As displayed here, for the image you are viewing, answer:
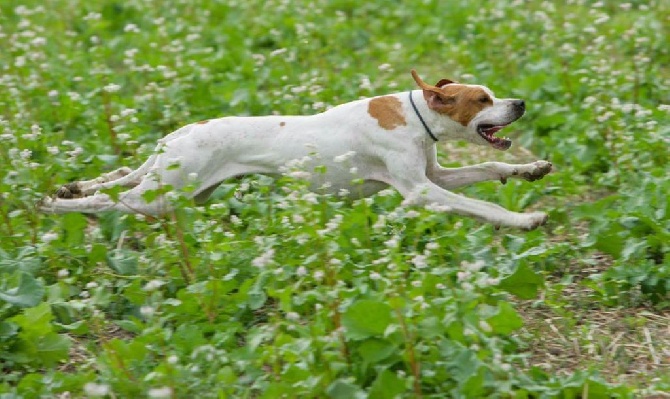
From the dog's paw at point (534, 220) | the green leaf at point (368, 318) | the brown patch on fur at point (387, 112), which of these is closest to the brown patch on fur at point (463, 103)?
the brown patch on fur at point (387, 112)

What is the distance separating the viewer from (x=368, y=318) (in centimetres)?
451

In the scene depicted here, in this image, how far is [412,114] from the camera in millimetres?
6086

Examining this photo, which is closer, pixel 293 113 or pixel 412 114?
pixel 412 114

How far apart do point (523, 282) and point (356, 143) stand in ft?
3.86

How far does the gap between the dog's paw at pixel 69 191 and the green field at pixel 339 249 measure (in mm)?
93

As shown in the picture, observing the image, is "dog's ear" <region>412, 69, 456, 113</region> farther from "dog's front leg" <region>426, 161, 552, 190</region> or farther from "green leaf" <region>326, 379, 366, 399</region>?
"green leaf" <region>326, 379, 366, 399</region>

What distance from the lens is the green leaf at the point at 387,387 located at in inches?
173

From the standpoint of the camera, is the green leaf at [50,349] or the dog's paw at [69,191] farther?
the dog's paw at [69,191]

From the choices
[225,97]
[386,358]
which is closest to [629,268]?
[386,358]

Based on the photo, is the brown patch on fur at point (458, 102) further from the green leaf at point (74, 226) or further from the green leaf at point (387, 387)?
the green leaf at point (387, 387)

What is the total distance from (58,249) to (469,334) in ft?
8.01

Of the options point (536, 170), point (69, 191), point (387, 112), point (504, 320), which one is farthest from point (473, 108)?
point (69, 191)

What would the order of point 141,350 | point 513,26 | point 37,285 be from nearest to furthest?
point 141,350
point 37,285
point 513,26

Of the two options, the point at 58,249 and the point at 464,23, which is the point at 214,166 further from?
the point at 464,23
